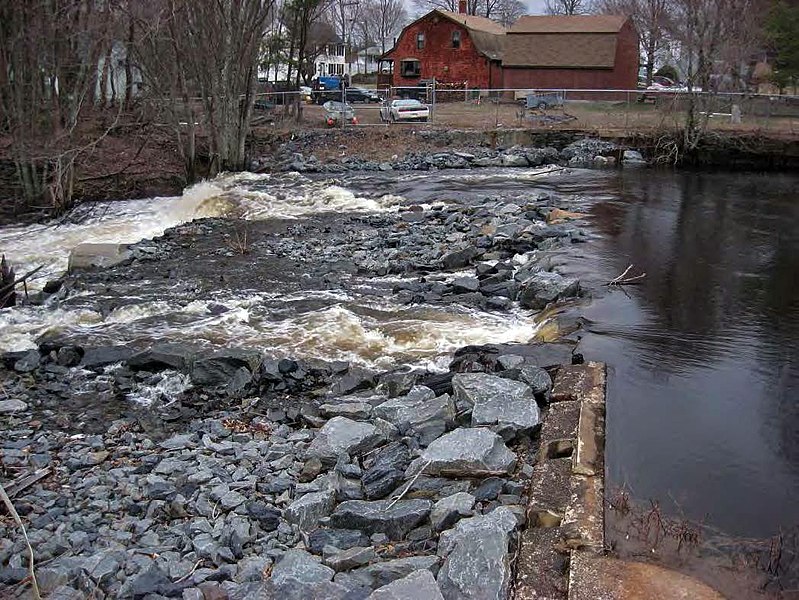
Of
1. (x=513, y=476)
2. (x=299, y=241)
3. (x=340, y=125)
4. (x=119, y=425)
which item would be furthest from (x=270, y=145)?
(x=513, y=476)

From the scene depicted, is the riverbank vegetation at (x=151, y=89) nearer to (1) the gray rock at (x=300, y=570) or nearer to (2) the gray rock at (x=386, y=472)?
(2) the gray rock at (x=386, y=472)

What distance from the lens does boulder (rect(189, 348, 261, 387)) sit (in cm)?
881

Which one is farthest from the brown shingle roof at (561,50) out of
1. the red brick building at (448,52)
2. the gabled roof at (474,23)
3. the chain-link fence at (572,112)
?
the chain-link fence at (572,112)

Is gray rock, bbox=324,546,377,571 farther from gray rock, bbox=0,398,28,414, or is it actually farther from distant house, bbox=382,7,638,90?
distant house, bbox=382,7,638,90

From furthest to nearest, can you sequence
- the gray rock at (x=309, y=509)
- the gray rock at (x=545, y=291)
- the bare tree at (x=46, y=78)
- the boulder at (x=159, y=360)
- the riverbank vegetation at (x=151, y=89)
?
the riverbank vegetation at (x=151, y=89) → the bare tree at (x=46, y=78) → the gray rock at (x=545, y=291) → the boulder at (x=159, y=360) → the gray rock at (x=309, y=509)

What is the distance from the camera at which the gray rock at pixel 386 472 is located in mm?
6186

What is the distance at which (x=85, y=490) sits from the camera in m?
6.29

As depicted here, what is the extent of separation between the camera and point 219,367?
8.95 m

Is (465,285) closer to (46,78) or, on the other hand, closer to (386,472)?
(386,472)

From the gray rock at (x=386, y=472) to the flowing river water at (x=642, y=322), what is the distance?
1.68 m

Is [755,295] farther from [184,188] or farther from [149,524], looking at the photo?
[184,188]

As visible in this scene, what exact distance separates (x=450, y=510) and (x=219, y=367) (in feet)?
13.8

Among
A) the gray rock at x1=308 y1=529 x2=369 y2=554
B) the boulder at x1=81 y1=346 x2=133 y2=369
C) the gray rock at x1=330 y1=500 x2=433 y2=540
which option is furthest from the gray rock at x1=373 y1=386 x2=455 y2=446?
the boulder at x1=81 y1=346 x2=133 y2=369

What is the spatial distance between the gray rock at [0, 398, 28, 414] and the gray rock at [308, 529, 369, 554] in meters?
4.22
